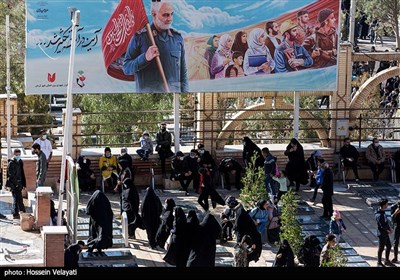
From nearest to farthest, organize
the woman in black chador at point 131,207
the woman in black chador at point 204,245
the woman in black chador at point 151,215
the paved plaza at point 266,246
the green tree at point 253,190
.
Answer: the woman in black chador at point 204,245
the paved plaza at point 266,246
the woman in black chador at point 151,215
the woman in black chador at point 131,207
the green tree at point 253,190

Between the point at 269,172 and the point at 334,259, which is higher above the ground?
the point at 269,172

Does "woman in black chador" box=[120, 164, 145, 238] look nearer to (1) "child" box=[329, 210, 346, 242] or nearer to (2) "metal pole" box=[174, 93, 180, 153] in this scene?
(1) "child" box=[329, 210, 346, 242]

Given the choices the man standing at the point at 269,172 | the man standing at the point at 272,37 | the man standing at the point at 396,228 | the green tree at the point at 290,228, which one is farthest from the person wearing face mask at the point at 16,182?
the man standing at the point at 396,228

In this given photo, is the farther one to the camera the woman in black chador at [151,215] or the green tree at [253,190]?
the green tree at [253,190]

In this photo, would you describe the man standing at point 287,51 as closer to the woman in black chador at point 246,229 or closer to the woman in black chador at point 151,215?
the woman in black chador at point 151,215

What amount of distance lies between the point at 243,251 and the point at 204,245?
0.54 m

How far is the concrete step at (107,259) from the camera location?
47.8 ft

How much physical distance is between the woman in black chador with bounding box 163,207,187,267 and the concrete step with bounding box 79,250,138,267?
555 mm

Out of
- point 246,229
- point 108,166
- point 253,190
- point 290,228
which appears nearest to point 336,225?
point 290,228

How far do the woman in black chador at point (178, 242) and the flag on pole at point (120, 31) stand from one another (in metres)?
5.19

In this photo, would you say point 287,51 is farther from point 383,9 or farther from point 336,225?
point 383,9

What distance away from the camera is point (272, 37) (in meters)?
19.4

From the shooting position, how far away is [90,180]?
61.0 feet

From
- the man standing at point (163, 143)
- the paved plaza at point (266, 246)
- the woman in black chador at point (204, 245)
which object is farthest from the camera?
the man standing at point (163, 143)
